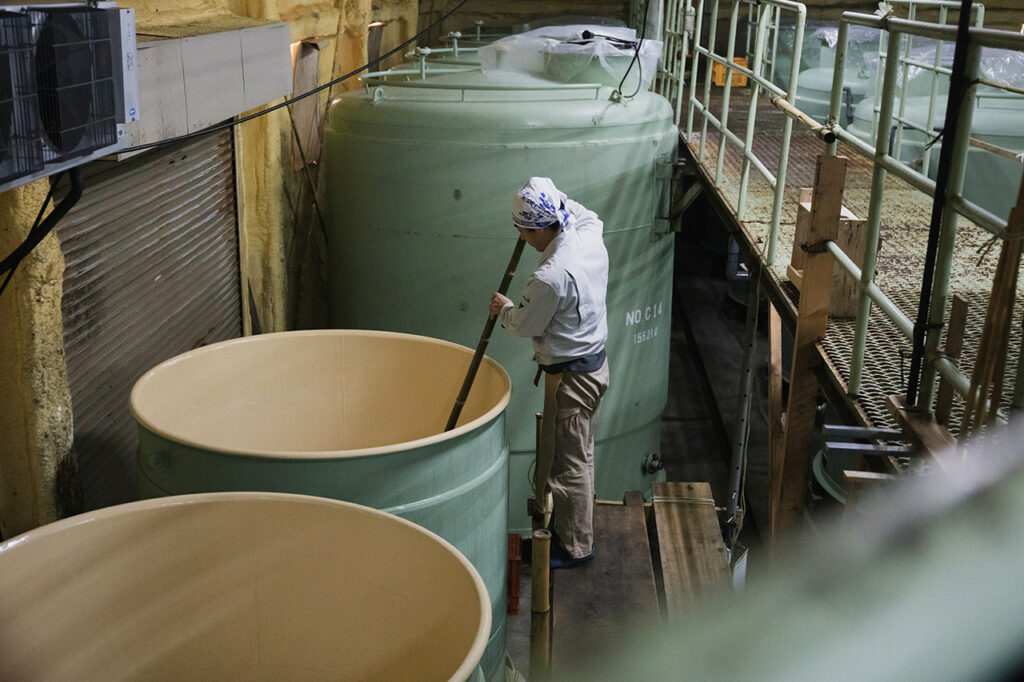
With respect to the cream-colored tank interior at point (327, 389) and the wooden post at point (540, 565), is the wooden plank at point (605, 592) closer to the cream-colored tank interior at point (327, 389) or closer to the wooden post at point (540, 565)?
the wooden post at point (540, 565)

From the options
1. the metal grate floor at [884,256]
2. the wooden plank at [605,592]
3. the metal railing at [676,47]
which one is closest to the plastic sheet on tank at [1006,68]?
the metal grate floor at [884,256]

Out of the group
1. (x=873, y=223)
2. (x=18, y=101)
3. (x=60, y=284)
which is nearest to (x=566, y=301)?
(x=873, y=223)

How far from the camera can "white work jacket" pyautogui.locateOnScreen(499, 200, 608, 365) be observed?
4625 millimetres

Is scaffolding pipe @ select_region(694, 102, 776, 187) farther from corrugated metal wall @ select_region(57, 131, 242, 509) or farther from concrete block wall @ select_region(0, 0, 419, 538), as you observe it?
corrugated metal wall @ select_region(57, 131, 242, 509)

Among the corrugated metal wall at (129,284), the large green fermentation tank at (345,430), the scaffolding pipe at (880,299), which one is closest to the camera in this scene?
the scaffolding pipe at (880,299)

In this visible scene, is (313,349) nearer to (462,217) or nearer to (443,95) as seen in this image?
(462,217)

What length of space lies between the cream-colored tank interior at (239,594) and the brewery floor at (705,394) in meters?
2.30

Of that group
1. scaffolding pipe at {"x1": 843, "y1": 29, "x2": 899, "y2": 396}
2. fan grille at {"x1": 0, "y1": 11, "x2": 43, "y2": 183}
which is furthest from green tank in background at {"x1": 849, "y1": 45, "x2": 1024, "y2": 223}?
fan grille at {"x1": 0, "y1": 11, "x2": 43, "y2": 183}

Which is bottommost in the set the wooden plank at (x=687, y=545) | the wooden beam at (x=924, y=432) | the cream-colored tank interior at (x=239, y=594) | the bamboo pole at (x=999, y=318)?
the wooden plank at (x=687, y=545)

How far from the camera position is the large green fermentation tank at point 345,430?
10.3 feet

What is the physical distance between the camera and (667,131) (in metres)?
6.56

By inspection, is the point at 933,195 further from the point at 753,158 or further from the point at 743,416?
the point at 743,416

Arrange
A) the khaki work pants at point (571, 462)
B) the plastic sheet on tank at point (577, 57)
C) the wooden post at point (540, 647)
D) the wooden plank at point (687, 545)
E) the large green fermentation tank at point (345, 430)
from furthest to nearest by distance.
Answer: the plastic sheet on tank at point (577, 57) < the khaki work pants at point (571, 462) < the wooden plank at point (687, 545) < the wooden post at point (540, 647) < the large green fermentation tank at point (345, 430)

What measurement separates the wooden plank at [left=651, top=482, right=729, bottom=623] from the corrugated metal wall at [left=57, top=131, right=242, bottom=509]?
104 inches
